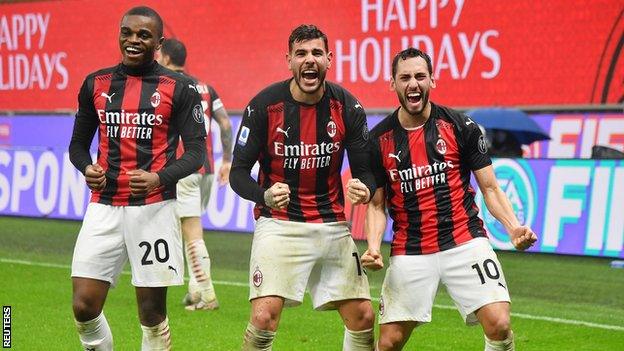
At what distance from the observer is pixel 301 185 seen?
693cm

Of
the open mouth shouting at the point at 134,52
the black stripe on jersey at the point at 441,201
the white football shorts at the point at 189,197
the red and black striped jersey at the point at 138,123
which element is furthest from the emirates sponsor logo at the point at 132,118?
the white football shorts at the point at 189,197

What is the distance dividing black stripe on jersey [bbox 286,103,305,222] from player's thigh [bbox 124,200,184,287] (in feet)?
2.43

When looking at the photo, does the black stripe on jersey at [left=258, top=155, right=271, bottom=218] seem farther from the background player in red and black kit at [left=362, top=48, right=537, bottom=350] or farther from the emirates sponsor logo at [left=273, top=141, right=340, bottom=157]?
the background player in red and black kit at [left=362, top=48, right=537, bottom=350]

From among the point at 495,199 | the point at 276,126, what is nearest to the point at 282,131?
the point at 276,126

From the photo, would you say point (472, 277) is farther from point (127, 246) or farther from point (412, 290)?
point (127, 246)

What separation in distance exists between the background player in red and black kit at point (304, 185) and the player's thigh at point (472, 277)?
48 cm

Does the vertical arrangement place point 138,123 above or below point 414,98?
below

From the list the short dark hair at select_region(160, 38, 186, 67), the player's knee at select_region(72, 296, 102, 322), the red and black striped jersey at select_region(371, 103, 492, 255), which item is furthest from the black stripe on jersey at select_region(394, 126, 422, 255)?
the short dark hair at select_region(160, 38, 186, 67)

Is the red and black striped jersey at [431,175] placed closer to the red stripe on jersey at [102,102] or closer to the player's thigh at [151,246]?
the player's thigh at [151,246]

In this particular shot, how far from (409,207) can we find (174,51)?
4172 mm

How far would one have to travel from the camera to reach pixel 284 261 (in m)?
6.85

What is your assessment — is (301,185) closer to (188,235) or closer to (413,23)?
(188,235)

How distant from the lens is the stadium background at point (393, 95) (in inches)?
509

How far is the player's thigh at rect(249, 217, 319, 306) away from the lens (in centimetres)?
683
